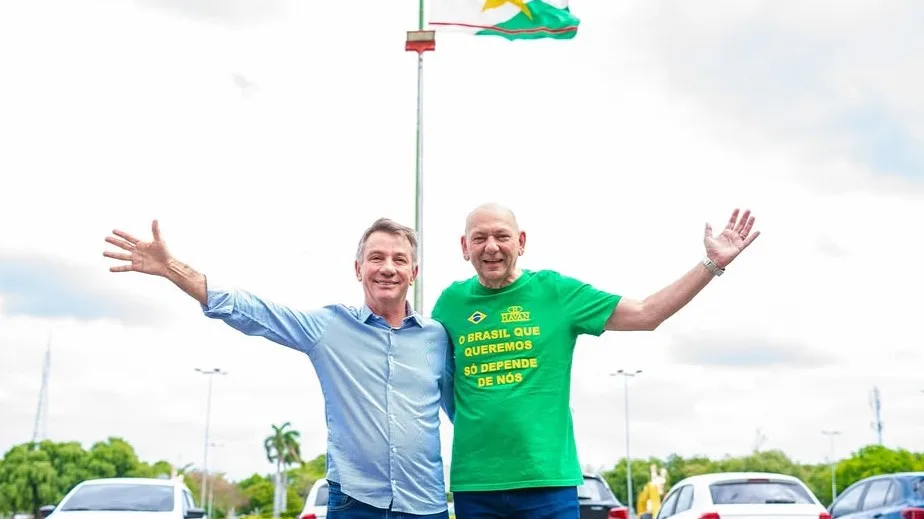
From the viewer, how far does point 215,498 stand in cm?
9794

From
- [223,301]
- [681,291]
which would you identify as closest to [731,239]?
[681,291]

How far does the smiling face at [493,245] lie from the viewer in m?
4.28

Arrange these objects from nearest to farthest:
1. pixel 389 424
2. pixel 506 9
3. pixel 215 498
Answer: pixel 389 424 < pixel 506 9 < pixel 215 498

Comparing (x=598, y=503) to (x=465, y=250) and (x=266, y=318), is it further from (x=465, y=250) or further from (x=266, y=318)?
(x=266, y=318)

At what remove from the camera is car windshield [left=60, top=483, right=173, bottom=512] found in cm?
1347

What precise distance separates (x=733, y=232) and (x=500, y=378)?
3.94 feet

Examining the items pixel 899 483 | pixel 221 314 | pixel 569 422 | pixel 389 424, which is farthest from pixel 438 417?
pixel 899 483

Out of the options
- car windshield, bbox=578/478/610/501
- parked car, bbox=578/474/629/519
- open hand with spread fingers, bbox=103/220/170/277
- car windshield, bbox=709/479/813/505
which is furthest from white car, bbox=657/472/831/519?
open hand with spread fingers, bbox=103/220/170/277

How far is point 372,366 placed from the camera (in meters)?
4.10

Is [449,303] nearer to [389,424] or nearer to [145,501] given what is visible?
[389,424]

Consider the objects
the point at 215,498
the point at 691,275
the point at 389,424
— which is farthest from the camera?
the point at 215,498

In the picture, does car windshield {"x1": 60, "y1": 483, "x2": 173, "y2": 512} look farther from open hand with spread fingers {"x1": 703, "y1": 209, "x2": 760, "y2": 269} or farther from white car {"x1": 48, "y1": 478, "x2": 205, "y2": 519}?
open hand with spread fingers {"x1": 703, "y1": 209, "x2": 760, "y2": 269}

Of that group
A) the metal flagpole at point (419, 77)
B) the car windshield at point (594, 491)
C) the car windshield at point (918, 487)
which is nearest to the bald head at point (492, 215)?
the metal flagpole at point (419, 77)

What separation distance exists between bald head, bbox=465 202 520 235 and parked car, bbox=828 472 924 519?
10.6 m
